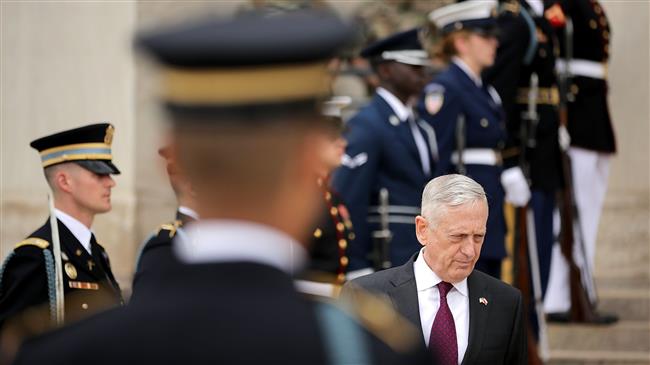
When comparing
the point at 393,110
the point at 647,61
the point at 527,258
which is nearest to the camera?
the point at 393,110

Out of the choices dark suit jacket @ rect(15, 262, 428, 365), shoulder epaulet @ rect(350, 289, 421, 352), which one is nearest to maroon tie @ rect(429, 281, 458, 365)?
shoulder epaulet @ rect(350, 289, 421, 352)

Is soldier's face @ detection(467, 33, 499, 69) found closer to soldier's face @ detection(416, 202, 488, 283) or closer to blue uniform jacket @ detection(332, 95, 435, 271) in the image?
blue uniform jacket @ detection(332, 95, 435, 271)

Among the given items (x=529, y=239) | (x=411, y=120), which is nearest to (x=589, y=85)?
(x=529, y=239)

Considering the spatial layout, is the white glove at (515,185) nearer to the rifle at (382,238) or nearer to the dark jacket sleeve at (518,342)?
the rifle at (382,238)

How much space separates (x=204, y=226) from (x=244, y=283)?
87 mm

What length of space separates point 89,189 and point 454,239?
76.1 inches

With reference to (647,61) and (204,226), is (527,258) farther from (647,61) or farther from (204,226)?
(204,226)

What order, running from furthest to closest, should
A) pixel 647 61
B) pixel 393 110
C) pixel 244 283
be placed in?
pixel 647 61
pixel 393 110
pixel 244 283

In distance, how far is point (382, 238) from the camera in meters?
7.77

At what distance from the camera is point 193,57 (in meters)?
1.88

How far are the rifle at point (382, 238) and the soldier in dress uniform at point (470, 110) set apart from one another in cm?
43

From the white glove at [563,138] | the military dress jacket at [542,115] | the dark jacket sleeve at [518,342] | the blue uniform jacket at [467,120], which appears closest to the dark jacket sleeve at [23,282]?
the dark jacket sleeve at [518,342]

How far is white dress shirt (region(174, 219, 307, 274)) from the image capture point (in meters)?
1.86

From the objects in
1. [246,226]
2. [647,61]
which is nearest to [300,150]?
[246,226]
